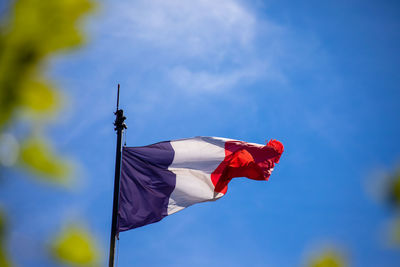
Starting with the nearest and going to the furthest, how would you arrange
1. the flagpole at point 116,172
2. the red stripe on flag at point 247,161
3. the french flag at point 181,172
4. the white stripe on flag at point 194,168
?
the flagpole at point 116,172, the french flag at point 181,172, the white stripe on flag at point 194,168, the red stripe on flag at point 247,161

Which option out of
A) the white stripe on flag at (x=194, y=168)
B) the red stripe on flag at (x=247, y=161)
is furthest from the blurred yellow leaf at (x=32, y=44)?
the red stripe on flag at (x=247, y=161)

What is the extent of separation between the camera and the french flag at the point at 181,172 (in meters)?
9.30

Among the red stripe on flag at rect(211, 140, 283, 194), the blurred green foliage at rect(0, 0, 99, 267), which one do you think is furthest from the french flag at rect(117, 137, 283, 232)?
the blurred green foliage at rect(0, 0, 99, 267)

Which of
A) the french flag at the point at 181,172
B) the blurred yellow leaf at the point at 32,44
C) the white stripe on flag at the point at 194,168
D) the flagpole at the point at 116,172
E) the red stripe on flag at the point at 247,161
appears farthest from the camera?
the red stripe on flag at the point at 247,161

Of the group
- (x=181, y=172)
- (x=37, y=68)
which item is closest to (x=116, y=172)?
(x=181, y=172)

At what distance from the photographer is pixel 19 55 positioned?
75cm

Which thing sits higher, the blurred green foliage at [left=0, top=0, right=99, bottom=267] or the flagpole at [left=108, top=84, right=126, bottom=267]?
the flagpole at [left=108, top=84, right=126, bottom=267]

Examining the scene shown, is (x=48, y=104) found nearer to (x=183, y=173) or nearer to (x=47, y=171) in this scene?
(x=47, y=171)

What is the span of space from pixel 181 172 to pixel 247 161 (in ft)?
5.93

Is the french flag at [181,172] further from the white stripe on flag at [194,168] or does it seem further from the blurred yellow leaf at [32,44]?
the blurred yellow leaf at [32,44]

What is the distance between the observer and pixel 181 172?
398 inches

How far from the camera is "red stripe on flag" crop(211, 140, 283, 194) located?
10430 mm

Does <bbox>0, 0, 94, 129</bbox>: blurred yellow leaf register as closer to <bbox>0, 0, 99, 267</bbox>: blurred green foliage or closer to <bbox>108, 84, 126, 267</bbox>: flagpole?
<bbox>0, 0, 99, 267</bbox>: blurred green foliage

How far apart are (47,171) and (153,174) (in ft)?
29.7
